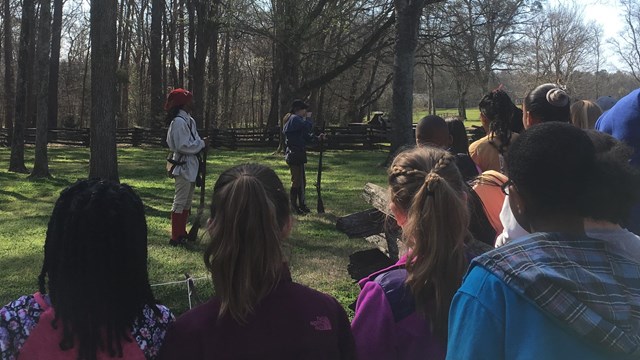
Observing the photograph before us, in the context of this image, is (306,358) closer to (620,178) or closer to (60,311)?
(60,311)

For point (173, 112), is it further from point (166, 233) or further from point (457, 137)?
point (457, 137)

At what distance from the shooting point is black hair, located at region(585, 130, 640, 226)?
149cm

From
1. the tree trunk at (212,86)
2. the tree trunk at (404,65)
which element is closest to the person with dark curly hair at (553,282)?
the tree trunk at (404,65)

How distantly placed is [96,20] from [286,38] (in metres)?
10.9

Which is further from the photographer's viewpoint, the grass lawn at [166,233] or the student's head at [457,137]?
the grass lawn at [166,233]

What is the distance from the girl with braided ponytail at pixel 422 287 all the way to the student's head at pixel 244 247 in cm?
40

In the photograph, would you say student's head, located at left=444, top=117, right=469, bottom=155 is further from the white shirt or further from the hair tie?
the white shirt

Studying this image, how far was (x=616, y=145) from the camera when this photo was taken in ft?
5.83

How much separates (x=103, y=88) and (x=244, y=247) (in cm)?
986

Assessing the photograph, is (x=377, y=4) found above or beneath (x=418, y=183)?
above

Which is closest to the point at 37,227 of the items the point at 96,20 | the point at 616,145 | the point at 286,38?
the point at 96,20

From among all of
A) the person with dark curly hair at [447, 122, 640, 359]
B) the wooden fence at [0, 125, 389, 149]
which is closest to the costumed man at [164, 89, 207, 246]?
the person with dark curly hair at [447, 122, 640, 359]

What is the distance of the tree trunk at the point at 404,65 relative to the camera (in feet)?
48.3

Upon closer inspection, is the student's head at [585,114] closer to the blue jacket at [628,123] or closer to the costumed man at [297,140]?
the blue jacket at [628,123]
